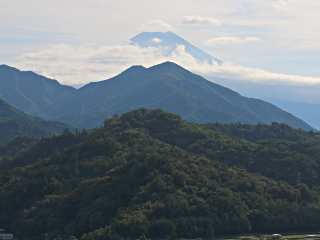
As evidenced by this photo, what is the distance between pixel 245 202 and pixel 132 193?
2260cm

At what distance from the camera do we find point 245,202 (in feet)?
373

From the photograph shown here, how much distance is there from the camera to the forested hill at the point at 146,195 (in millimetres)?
101125

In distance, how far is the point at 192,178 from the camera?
386 ft

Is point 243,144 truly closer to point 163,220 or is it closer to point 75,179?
point 75,179

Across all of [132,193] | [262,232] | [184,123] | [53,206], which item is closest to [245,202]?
[262,232]

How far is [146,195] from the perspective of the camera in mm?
108000

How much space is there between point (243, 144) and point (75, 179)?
195 ft

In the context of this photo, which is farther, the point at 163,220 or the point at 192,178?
the point at 192,178

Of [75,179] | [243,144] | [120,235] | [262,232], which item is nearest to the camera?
[120,235]

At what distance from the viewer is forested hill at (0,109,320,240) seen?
3981 inches

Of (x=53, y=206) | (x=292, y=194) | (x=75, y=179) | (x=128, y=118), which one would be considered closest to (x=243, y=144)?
(x=128, y=118)

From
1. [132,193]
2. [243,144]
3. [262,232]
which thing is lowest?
[262,232]

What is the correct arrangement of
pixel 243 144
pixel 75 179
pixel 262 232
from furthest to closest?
pixel 243 144
pixel 75 179
pixel 262 232

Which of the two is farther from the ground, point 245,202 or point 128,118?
point 128,118
